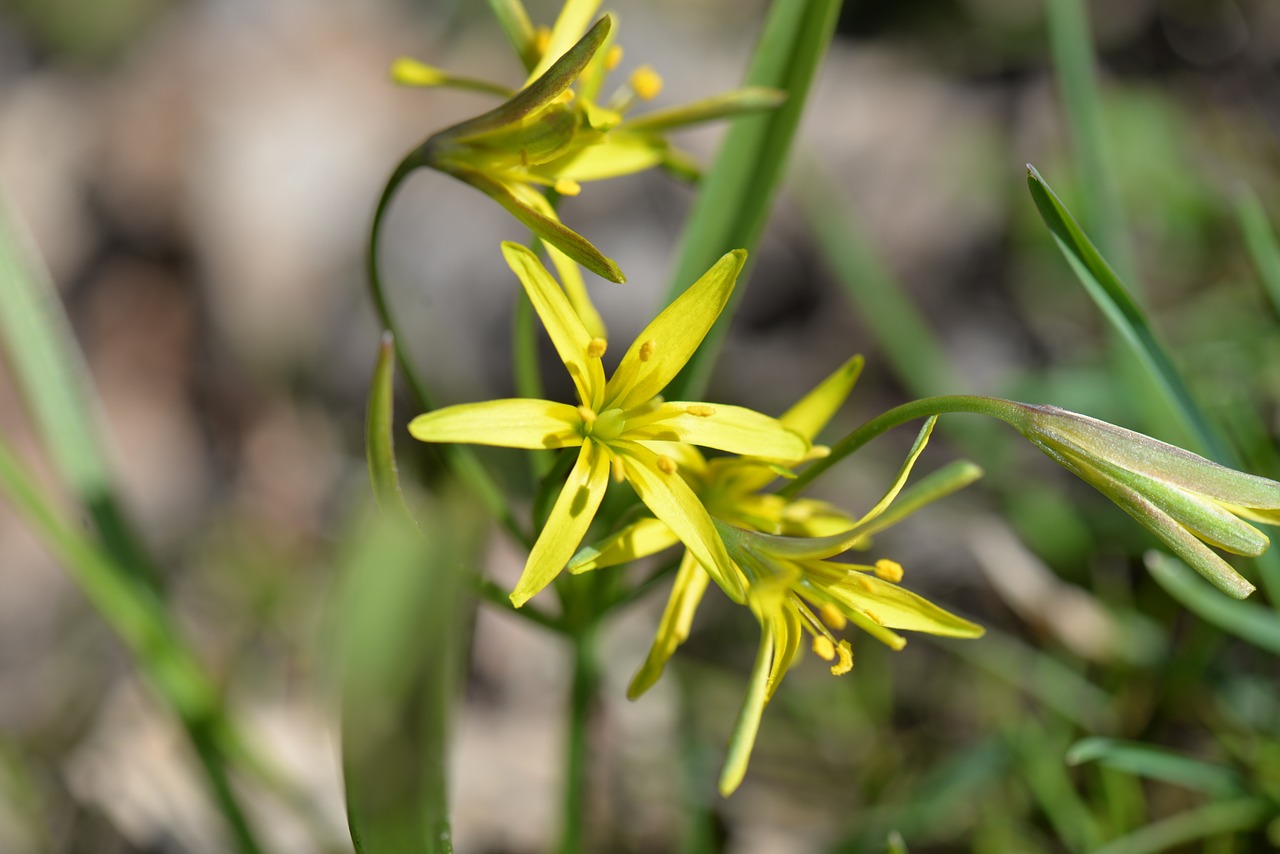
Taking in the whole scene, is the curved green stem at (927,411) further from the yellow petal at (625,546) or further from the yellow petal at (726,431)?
the yellow petal at (625,546)

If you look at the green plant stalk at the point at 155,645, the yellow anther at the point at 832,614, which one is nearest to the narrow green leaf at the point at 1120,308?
the yellow anther at the point at 832,614

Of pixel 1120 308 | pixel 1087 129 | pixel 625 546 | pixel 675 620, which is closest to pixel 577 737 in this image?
pixel 675 620

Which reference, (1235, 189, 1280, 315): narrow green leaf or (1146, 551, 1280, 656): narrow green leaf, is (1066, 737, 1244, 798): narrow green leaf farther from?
(1235, 189, 1280, 315): narrow green leaf

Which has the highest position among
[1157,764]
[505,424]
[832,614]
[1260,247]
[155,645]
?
[1260,247]

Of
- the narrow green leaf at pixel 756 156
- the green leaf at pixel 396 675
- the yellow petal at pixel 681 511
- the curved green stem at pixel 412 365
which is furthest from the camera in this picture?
the narrow green leaf at pixel 756 156

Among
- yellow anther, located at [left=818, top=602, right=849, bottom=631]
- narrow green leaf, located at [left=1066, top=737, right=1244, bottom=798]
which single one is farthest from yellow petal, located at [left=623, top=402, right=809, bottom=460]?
narrow green leaf, located at [left=1066, top=737, right=1244, bottom=798]

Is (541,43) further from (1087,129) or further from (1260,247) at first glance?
(1260,247)
